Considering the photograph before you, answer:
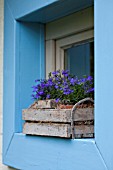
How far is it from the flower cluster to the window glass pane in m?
0.11

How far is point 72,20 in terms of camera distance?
2156mm

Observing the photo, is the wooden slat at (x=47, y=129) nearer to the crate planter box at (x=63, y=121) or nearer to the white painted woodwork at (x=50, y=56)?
the crate planter box at (x=63, y=121)

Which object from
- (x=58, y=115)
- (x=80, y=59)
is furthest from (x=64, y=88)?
(x=80, y=59)

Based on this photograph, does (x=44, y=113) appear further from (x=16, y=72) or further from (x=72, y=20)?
(x=72, y=20)

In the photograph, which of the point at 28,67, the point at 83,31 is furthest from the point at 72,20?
the point at 28,67

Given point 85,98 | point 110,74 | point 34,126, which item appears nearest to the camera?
point 110,74

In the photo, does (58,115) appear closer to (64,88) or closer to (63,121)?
(63,121)

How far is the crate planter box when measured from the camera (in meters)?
1.75

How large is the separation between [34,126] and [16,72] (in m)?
0.37

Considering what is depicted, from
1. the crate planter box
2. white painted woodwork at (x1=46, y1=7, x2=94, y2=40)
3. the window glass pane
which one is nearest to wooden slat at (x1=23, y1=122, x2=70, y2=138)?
the crate planter box

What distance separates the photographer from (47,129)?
6.17 feet

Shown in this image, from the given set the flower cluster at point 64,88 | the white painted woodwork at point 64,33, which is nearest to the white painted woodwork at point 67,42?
the white painted woodwork at point 64,33

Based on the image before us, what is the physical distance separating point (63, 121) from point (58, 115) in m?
0.04

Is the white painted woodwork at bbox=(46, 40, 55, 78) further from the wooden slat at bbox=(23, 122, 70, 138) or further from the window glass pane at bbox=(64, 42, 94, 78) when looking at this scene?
the wooden slat at bbox=(23, 122, 70, 138)
